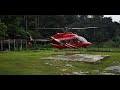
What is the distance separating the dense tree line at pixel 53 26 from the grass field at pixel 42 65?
815mm

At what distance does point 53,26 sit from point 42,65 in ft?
7.82

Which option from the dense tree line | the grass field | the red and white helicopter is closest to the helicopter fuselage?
the red and white helicopter

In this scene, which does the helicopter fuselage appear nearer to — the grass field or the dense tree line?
the dense tree line

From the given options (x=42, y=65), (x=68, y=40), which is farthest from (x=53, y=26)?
(x=42, y=65)

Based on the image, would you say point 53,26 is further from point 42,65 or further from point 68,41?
point 42,65

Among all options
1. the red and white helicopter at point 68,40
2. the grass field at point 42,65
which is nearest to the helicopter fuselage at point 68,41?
the red and white helicopter at point 68,40

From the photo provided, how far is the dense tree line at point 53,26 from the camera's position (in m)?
9.48

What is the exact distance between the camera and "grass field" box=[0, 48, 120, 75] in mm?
7180

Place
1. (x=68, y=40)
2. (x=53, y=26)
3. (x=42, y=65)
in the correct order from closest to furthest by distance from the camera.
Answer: (x=42, y=65) → (x=53, y=26) → (x=68, y=40)

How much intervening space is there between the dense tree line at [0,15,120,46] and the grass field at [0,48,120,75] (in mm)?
815

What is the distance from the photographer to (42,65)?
326 inches
